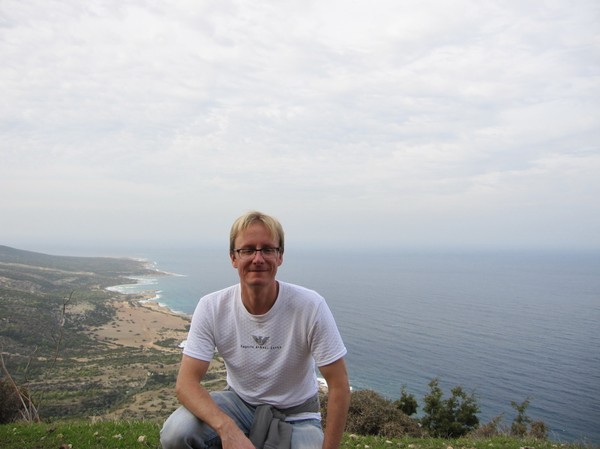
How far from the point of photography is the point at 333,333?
3.54 metres

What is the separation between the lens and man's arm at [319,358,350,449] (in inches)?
133

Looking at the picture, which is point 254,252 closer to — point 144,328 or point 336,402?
point 336,402

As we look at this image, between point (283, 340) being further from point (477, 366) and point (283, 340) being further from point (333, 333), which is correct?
point (477, 366)

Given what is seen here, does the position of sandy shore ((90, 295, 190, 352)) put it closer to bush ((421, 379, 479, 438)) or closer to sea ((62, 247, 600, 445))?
sea ((62, 247, 600, 445))

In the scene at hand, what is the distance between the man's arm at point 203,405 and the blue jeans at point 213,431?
98 mm

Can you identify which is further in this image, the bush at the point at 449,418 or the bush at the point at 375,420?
the bush at the point at 449,418

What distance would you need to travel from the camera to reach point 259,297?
3584mm

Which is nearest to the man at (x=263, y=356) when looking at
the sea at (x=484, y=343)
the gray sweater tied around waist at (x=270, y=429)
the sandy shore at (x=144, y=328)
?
the gray sweater tied around waist at (x=270, y=429)

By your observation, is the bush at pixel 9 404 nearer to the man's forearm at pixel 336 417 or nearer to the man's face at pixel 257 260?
the man's face at pixel 257 260

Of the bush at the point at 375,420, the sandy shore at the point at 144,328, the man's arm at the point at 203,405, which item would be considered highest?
the man's arm at the point at 203,405

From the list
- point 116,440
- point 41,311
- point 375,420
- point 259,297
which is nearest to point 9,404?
point 116,440

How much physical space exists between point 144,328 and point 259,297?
71129mm

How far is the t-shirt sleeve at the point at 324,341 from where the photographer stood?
3.47 meters

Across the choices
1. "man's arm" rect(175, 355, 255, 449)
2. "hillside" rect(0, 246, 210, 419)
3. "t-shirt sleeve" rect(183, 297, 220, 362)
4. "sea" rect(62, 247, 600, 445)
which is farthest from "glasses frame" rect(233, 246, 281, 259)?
"sea" rect(62, 247, 600, 445)
